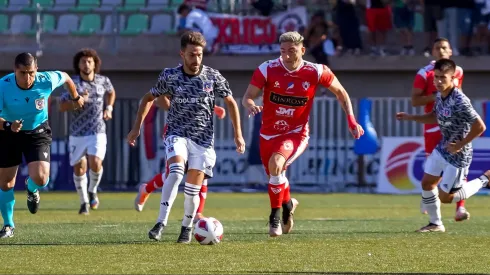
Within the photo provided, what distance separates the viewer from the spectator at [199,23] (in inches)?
1018

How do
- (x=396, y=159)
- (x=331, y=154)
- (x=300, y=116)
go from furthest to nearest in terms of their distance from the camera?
(x=331, y=154)
(x=396, y=159)
(x=300, y=116)

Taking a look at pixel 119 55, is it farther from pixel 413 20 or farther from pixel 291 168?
pixel 413 20

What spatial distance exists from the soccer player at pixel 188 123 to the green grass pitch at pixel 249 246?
1.29 feet

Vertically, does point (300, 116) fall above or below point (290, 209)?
above

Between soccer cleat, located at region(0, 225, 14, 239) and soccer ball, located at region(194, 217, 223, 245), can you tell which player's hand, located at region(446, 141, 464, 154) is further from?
soccer cleat, located at region(0, 225, 14, 239)

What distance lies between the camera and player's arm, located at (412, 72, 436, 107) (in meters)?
13.5

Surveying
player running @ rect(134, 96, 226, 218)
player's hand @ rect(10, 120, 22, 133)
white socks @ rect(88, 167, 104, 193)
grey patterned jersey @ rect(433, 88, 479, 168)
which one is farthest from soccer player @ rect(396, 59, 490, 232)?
white socks @ rect(88, 167, 104, 193)

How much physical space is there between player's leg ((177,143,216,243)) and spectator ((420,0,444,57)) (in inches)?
629

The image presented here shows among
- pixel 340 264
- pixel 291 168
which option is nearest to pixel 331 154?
pixel 291 168

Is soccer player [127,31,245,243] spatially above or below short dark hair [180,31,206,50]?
below

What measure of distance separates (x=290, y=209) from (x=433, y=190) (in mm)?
1887

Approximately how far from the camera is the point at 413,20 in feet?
86.5

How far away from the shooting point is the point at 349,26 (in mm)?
26109

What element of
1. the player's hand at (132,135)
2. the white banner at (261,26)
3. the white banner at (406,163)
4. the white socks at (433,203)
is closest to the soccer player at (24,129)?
the player's hand at (132,135)
